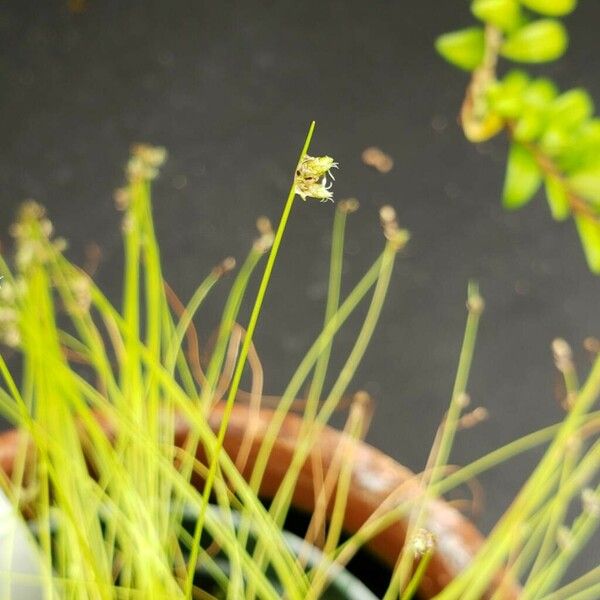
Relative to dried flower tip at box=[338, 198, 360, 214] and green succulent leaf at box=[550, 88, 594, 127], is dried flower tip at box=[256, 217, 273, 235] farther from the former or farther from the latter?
green succulent leaf at box=[550, 88, 594, 127]

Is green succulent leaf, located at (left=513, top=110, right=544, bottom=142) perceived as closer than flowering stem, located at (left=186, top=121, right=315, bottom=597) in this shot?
No

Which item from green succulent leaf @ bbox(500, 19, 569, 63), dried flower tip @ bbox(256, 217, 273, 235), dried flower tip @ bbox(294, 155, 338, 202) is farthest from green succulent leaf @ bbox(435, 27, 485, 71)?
dried flower tip @ bbox(256, 217, 273, 235)

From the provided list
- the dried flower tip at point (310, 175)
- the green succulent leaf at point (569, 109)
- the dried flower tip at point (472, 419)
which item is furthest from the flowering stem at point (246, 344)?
the dried flower tip at point (472, 419)

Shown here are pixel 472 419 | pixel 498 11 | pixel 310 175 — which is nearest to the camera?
pixel 310 175

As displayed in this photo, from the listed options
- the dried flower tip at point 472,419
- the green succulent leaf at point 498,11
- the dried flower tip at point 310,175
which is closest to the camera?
the dried flower tip at point 310,175

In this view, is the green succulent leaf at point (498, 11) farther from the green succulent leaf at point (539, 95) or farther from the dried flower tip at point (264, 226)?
→ the dried flower tip at point (264, 226)

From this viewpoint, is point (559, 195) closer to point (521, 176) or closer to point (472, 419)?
point (521, 176)

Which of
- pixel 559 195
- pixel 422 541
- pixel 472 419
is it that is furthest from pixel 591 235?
pixel 472 419
